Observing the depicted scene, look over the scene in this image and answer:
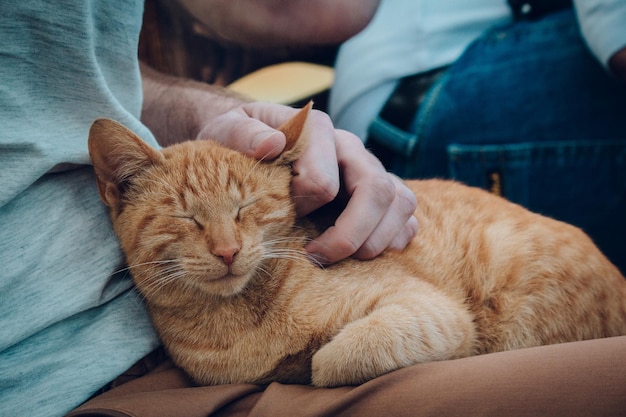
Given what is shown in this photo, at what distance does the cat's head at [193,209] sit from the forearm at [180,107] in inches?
16.3

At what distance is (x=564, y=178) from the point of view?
2.01 metres

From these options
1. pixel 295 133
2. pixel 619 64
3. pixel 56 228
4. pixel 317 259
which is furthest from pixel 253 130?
pixel 619 64

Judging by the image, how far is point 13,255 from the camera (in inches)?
41.7

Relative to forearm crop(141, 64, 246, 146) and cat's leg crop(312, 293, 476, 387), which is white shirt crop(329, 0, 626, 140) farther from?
cat's leg crop(312, 293, 476, 387)

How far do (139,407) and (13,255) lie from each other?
394mm

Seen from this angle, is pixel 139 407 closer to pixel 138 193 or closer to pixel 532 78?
pixel 138 193

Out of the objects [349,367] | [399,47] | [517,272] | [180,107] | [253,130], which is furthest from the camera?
[399,47]

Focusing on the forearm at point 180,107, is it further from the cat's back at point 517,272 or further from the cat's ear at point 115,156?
the cat's back at point 517,272

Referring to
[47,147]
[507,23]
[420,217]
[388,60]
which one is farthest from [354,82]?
[47,147]

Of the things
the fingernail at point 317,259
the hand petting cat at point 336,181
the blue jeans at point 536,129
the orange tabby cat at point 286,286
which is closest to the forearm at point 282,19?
the blue jeans at point 536,129

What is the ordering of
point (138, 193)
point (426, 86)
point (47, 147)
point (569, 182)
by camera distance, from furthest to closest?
point (426, 86) → point (569, 182) → point (138, 193) → point (47, 147)

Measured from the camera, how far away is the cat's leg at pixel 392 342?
1.09 m

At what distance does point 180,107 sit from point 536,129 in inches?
52.0

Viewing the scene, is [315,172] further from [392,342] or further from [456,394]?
[456,394]
